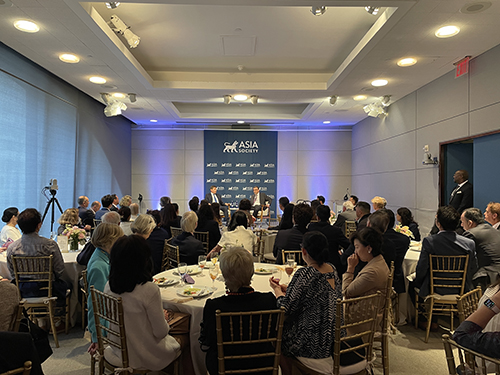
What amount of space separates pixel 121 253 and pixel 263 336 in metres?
0.99

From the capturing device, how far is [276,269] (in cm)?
353

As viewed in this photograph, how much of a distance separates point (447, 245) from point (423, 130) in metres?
4.43

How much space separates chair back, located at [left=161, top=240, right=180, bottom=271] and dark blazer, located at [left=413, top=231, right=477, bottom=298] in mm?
2699

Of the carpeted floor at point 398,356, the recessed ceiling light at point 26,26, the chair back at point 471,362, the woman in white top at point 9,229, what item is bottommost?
the carpeted floor at point 398,356

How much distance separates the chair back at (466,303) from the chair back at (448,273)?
146 centimetres

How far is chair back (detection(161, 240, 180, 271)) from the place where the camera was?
12.7ft

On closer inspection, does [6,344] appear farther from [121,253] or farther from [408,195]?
[408,195]

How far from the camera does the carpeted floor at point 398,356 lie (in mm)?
3205

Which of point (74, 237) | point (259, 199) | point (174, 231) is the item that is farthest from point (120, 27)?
point (259, 199)

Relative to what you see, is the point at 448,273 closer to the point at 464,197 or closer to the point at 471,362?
the point at 471,362

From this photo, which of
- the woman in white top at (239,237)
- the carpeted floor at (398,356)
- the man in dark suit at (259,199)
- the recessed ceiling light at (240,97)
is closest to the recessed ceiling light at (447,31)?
the woman in white top at (239,237)

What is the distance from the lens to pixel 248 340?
6.56 feet

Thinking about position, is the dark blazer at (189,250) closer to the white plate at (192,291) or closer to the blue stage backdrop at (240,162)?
the white plate at (192,291)

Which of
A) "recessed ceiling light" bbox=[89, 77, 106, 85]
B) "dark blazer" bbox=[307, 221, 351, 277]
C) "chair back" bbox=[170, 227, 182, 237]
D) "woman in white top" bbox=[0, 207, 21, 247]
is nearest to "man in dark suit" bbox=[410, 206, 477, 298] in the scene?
"dark blazer" bbox=[307, 221, 351, 277]
